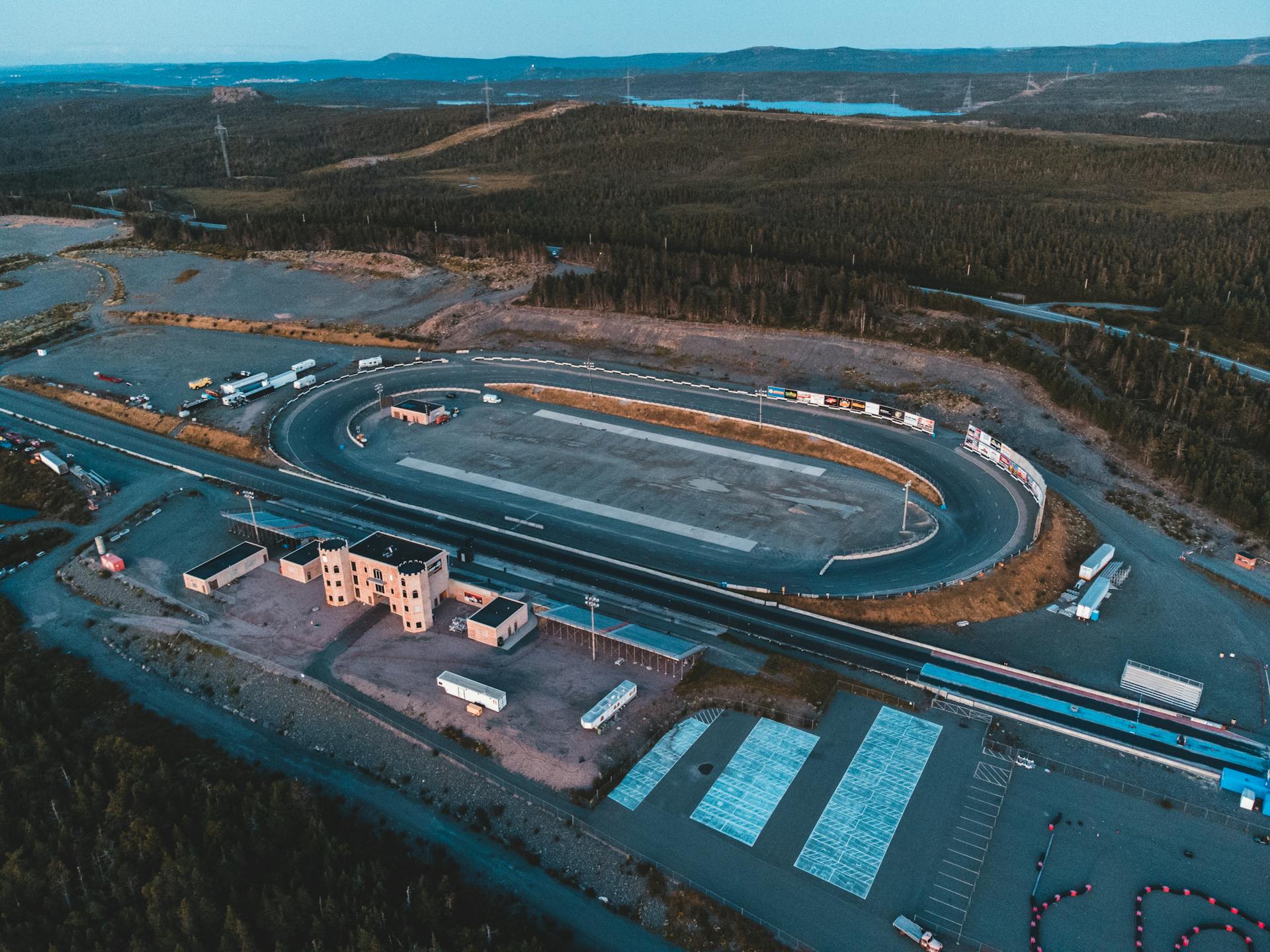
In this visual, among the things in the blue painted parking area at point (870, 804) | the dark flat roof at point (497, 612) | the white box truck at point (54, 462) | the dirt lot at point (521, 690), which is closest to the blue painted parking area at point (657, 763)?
the dirt lot at point (521, 690)

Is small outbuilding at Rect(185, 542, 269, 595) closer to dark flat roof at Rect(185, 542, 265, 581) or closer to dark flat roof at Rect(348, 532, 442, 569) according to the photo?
dark flat roof at Rect(185, 542, 265, 581)

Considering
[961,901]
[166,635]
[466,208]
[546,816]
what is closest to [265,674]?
[166,635]

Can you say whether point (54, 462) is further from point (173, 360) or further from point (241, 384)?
point (173, 360)

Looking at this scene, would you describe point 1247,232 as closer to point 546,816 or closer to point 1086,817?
point 1086,817

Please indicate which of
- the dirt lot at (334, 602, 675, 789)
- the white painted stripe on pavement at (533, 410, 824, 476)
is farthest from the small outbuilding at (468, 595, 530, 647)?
the white painted stripe on pavement at (533, 410, 824, 476)

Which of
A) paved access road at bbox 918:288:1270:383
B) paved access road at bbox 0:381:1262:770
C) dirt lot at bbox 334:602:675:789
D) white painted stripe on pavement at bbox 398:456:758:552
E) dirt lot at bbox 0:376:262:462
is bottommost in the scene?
dirt lot at bbox 334:602:675:789

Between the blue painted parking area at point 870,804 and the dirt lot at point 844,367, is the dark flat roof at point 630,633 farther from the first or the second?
the dirt lot at point 844,367

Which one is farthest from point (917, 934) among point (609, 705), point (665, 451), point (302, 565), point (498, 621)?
point (665, 451)

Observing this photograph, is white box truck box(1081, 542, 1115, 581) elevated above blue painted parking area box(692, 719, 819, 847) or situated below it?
above
